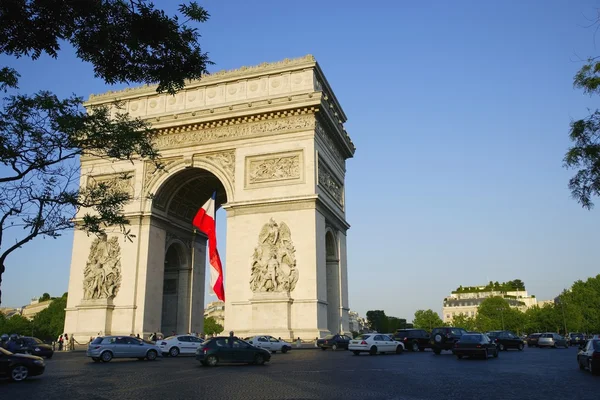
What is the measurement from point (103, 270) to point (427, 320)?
10763 centimetres

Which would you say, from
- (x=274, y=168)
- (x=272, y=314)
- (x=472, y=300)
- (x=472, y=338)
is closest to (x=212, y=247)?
(x=274, y=168)

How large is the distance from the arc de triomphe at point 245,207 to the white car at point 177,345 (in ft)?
7.39

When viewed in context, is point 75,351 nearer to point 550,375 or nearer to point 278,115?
point 278,115

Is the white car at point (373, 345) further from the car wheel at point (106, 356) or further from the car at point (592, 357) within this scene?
the car wheel at point (106, 356)

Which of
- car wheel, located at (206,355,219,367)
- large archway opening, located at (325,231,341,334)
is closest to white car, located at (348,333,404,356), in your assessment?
large archway opening, located at (325,231,341,334)

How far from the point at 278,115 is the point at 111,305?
13.8 metres

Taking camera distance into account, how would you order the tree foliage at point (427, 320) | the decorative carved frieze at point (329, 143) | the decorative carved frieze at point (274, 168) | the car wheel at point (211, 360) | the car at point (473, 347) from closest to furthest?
the car wheel at point (211, 360) → the car at point (473, 347) → the decorative carved frieze at point (274, 168) → the decorative carved frieze at point (329, 143) → the tree foliage at point (427, 320)

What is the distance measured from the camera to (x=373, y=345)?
80.0ft

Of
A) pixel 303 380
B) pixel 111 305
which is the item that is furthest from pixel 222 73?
pixel 303 380

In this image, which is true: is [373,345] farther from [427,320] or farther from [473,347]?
[427,320]

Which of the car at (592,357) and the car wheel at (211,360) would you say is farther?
the car wheel at (211,360)

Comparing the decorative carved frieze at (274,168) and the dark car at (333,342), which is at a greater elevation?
the decorative carved frieze at (274,168)

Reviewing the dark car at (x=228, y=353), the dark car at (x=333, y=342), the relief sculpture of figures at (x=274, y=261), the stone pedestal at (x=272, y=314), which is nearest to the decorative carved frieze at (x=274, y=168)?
the relief sculpture of figures at (x=274, y=261)

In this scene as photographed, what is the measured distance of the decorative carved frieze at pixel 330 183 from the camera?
96.4ft
